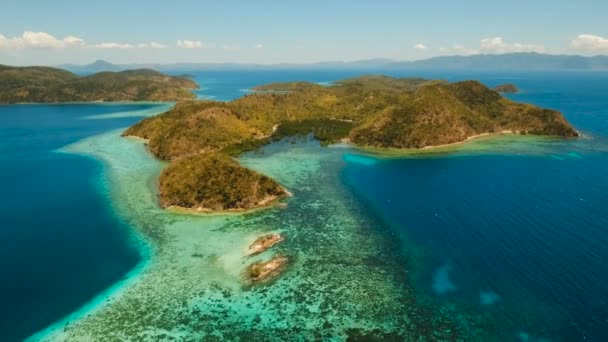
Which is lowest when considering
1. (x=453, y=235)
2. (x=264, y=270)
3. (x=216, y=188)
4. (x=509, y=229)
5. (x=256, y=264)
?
(x=264, y=270)

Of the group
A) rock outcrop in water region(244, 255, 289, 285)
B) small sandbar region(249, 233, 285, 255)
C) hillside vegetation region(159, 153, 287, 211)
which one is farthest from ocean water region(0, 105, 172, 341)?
rock outcrop in water region(244, 255, 289, 285)

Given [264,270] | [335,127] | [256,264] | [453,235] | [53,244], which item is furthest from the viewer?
[335,127]

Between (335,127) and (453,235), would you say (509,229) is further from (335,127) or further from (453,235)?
(335,127)

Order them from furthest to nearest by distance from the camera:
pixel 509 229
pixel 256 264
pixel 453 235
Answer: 1. pixel 509 229
2. pixel 453 235
3. pixel 256 264

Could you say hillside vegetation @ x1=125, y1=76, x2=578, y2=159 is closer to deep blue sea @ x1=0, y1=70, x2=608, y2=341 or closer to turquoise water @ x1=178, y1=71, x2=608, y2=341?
turquoise water @ x1=178, y1=71, x2=608, y2=341

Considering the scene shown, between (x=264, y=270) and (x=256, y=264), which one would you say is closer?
(x=264, y=270)

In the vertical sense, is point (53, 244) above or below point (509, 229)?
below

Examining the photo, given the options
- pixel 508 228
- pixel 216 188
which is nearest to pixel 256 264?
pixel 216 188
